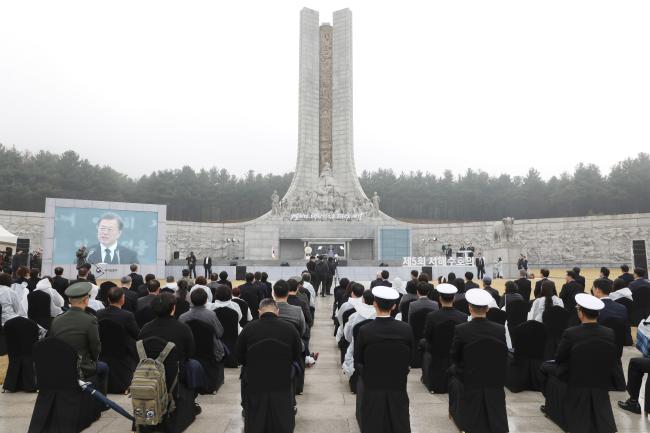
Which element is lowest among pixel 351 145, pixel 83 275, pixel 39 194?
pixel 83 275

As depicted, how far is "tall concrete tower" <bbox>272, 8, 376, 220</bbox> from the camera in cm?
3253

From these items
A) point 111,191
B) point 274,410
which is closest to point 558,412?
point 274,410

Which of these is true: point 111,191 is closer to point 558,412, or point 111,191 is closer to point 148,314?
point 148,314

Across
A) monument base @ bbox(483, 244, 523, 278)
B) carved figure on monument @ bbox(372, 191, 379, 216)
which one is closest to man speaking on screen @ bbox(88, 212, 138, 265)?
monument base @ bbox(483, 244, 523, 278)

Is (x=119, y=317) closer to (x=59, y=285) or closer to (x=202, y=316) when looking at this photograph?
(x=202, y=316)

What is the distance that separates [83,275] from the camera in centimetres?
779

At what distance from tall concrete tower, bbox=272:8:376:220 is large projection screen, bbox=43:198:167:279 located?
13.7 metres

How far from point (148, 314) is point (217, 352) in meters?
1.45

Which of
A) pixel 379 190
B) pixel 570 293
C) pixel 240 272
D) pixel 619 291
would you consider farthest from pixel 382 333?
pixel 379 190

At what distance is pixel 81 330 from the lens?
12.0 feet

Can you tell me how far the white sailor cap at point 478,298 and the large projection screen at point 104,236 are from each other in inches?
652

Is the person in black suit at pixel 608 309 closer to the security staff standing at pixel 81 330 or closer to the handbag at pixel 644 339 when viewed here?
the handbag at pixel 644 339

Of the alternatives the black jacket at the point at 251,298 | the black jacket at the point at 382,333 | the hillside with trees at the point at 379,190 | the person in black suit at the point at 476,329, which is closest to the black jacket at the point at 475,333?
the person in black suit at the point at 476,329

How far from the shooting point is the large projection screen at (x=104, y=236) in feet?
56.9
